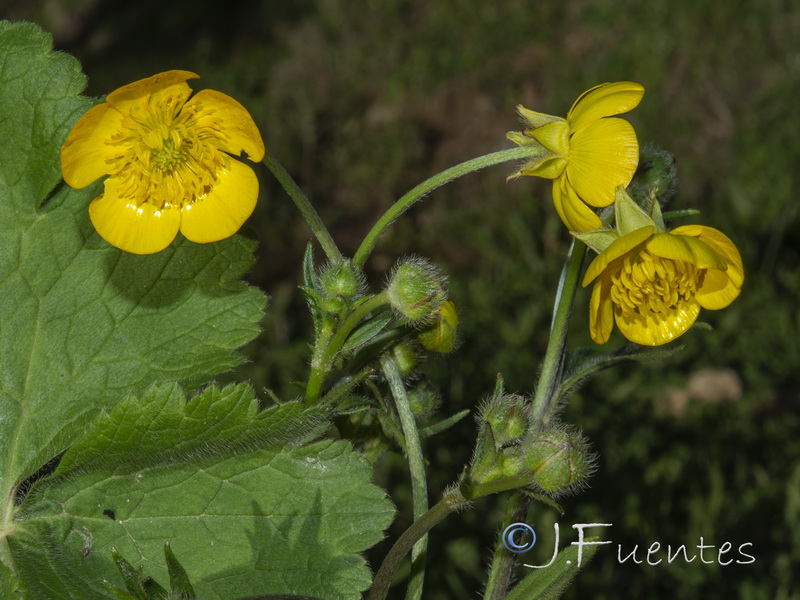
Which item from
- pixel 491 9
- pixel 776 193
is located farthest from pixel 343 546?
pixel 491 9

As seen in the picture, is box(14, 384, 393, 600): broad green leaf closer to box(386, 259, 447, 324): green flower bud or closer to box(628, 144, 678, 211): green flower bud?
box(386, 259, 447, 324): green flower bud

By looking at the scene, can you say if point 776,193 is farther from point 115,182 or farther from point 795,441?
point 115,182

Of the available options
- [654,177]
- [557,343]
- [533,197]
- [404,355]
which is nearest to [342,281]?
[404,355]

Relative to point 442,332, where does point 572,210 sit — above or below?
above

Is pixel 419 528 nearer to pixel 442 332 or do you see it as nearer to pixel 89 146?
pixel 442 332

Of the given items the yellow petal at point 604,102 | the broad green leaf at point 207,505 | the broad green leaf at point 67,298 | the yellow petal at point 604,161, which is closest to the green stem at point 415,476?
the broad green leaf at point 207,505

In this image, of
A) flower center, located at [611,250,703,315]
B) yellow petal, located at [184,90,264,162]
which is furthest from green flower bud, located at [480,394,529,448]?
yellow petal, located at [184,90,264,162]

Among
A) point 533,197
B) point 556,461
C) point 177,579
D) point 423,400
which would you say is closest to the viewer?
point 177,579
